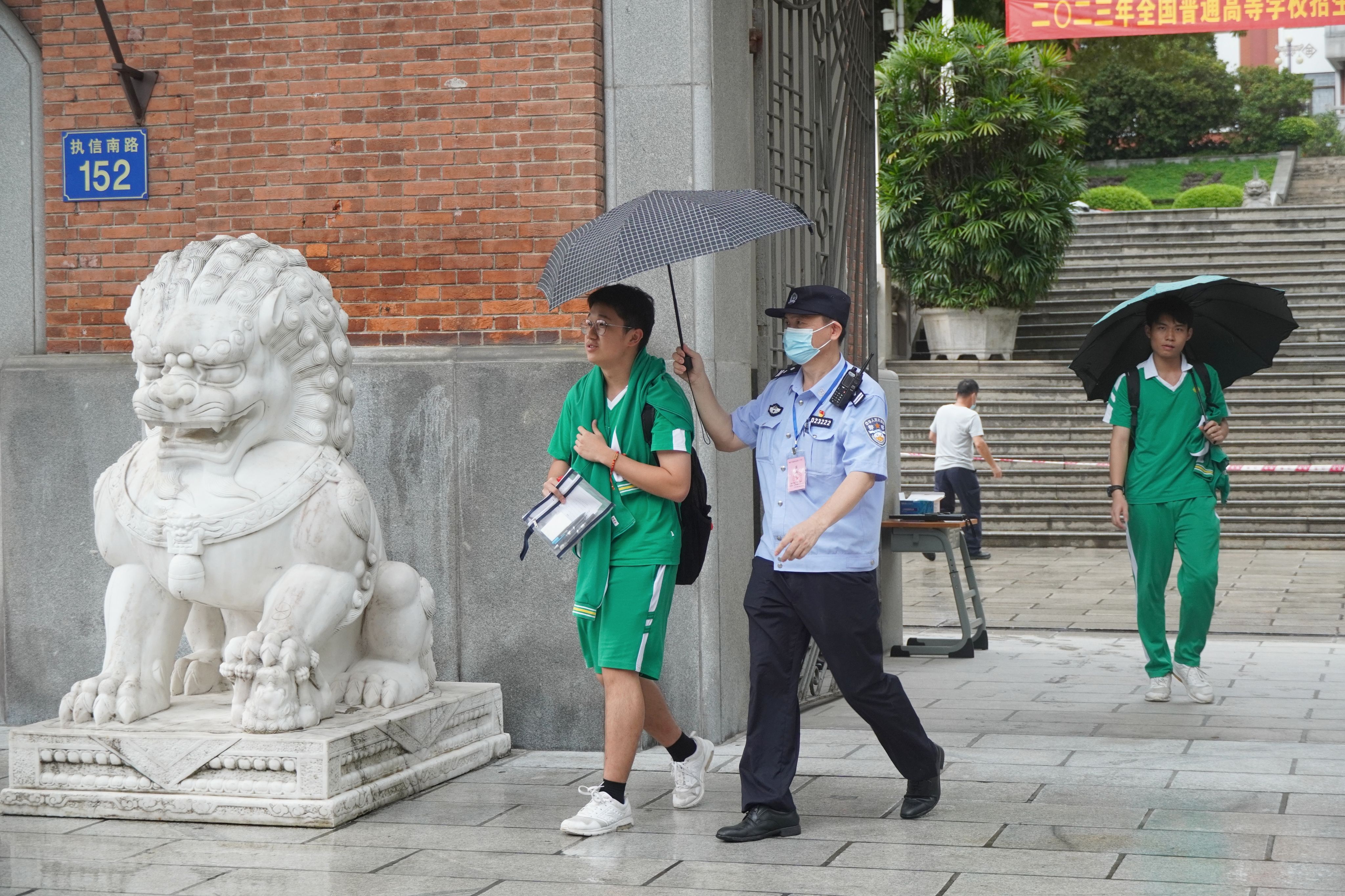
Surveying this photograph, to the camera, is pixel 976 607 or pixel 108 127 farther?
pixel 976 607

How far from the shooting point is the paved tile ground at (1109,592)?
11.0 m

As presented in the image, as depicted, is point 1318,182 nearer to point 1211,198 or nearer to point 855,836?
point 1211,198

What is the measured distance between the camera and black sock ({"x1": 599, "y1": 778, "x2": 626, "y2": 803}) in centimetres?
507

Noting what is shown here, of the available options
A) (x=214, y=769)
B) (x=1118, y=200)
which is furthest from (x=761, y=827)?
(x=1118, y=200)

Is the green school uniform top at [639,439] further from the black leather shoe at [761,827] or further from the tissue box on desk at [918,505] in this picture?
the tissue box on desk at [918,505]

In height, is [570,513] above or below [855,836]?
above

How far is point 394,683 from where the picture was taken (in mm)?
5773

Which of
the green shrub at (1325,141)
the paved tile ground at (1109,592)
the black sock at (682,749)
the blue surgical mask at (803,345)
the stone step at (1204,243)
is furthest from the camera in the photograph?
the green shrub at (1325,141)

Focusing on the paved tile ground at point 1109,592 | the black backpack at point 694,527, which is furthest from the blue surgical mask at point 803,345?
the paved tile ground at point 1109,592

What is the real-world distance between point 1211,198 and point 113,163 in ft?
101

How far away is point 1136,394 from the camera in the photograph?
7.50m

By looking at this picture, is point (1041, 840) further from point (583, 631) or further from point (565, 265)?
Answer: point (565, 265)

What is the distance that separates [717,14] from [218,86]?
7.08ft

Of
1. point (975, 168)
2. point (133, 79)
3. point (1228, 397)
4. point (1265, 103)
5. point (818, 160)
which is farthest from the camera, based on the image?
point (1265, 103)
